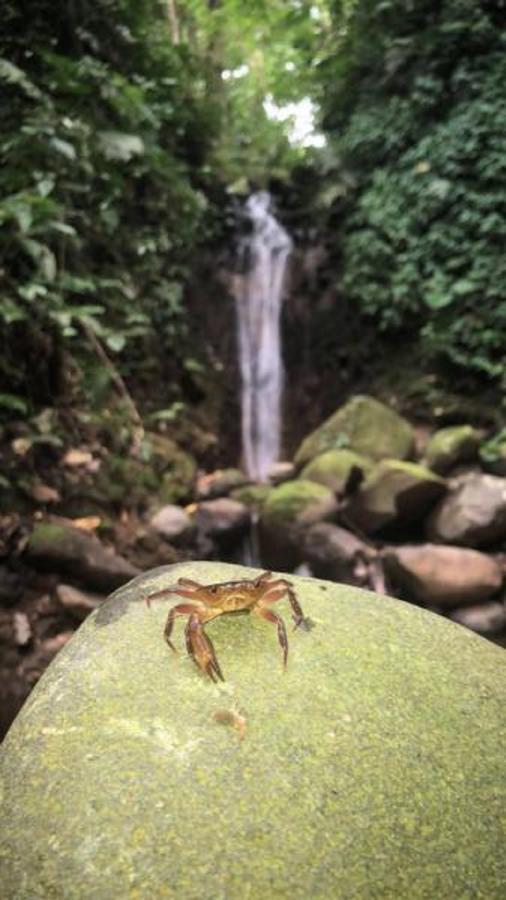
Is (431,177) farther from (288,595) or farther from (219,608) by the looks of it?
(219,608)

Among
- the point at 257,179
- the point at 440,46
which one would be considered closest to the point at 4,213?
the point at 440,46

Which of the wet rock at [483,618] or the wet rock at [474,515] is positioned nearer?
the wet rock at [483,618]

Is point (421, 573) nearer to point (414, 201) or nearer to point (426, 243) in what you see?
point (426, 243)

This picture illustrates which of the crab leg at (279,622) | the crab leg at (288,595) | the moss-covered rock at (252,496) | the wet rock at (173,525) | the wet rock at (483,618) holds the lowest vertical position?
the moss-covered rock at (252,496)

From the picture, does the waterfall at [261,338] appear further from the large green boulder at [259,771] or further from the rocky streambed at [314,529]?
the large green boulder at [259,771]

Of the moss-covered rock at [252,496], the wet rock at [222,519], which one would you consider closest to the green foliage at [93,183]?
the wet rock at [222,519]

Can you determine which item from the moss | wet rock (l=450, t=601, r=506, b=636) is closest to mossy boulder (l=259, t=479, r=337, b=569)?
the moss

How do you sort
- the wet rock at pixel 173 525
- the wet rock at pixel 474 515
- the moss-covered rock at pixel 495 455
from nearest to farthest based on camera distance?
the wet rock at pixel 474 515 → the wet rock at pixel 173 525 → the moss-covered rock at pixel 495 455

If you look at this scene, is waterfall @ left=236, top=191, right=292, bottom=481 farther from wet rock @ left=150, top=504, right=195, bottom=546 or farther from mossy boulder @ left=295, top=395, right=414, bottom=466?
wet rock @ left=150, top=504, right=195, bottom=546
